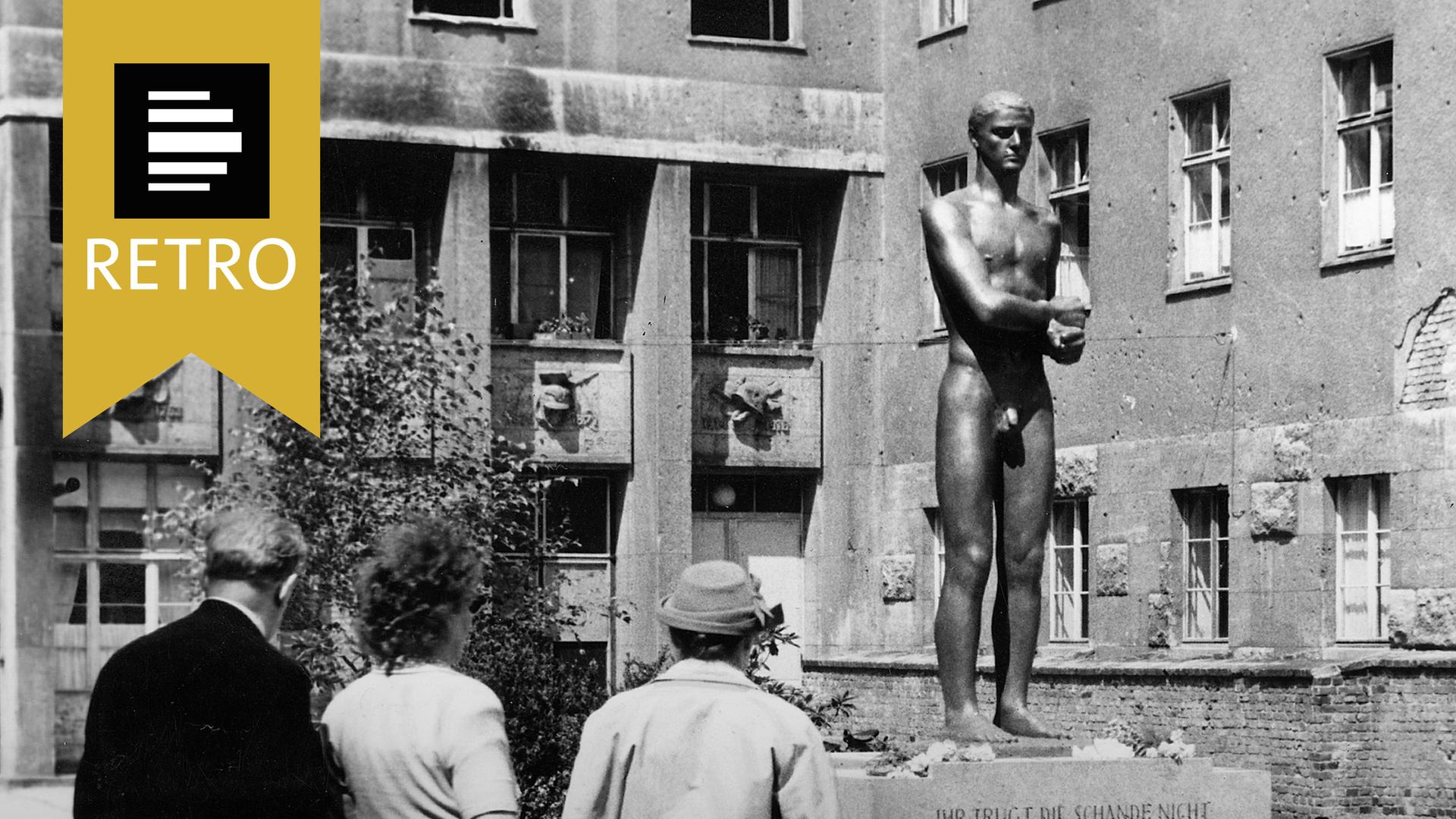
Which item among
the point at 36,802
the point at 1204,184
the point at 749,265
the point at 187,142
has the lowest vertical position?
the point at 36,802

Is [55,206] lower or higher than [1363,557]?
higher

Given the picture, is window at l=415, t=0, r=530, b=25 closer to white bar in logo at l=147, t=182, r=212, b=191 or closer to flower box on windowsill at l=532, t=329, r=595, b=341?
flower box on windowsill at l=532, t=329, r=595, b=341

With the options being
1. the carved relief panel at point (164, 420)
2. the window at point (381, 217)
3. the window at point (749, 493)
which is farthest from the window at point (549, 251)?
the carved relief panel at point (164, 420)

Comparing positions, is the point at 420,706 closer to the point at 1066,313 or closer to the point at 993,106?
the point at 1066,313

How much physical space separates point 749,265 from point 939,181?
125 inches

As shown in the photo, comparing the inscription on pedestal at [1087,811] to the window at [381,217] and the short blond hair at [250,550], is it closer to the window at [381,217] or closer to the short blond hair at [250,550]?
the short blond hair at [250,550]

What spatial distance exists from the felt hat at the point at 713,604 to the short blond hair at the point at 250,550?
0.95 m

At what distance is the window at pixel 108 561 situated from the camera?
30.0 metres

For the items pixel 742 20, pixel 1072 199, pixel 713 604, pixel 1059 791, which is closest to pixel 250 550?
pixel 713 604

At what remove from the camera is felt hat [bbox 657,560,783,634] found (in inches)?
256

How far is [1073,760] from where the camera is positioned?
10.3 m

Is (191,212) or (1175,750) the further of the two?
(191,212)

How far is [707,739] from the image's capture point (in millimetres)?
6418

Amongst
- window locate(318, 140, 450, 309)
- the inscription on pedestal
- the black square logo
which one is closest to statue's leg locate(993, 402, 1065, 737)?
the inscription on pedestal
